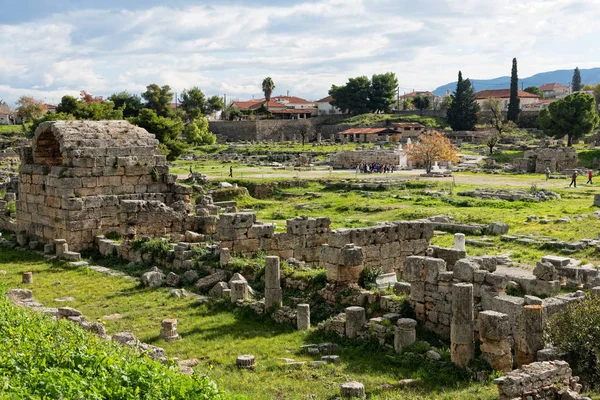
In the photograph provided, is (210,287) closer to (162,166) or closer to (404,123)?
(162,166)

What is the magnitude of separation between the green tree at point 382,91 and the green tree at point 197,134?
41603 millimetres

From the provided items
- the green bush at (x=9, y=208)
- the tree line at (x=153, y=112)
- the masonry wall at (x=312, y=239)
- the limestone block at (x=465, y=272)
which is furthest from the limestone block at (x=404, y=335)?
the tree line at (x=153, y=112)

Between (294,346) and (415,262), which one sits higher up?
(415,262)

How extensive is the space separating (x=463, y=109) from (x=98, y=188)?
86502mm

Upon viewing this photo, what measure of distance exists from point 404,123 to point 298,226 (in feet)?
290

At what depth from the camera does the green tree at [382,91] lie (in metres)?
122

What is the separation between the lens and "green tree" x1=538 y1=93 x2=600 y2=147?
248 feet

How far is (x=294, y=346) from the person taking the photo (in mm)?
13711

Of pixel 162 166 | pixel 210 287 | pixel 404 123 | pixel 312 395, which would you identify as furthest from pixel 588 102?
pixel 312 395

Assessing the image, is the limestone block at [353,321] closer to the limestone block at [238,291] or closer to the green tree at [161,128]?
the limestone block at [238,291]

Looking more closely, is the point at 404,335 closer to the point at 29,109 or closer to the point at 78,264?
the point at 78,264

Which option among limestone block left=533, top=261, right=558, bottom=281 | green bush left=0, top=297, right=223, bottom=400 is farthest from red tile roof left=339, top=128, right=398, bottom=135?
green bush left=0, top=297, right=223, bottom=400

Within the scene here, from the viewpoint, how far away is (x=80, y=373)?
8.65 meters

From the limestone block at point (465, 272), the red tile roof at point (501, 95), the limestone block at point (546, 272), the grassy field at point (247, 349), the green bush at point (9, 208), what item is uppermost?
the red tile roof at point (501, 95)
